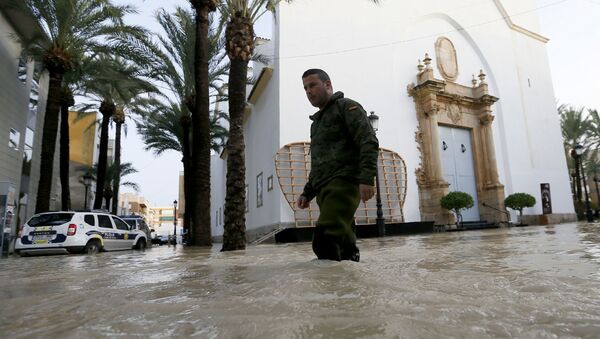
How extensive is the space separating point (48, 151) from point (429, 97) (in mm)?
14455

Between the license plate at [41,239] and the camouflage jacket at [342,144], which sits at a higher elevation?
the camouflage jacket at [342,144]

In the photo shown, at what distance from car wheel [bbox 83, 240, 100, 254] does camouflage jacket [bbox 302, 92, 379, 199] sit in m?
10.0

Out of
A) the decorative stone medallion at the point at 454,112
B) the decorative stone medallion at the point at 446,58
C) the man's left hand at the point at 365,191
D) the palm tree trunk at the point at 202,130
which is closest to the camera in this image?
the man's left hand at the point at 365,191

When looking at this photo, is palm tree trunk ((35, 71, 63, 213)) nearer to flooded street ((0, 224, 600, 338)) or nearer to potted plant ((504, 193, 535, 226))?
flooded street ((0, 224, 600, 338))

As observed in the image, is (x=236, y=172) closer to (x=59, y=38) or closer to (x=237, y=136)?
(x=237, y=136)

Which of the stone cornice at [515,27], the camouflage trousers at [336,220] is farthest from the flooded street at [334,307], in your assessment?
the stone cornice at [515,27]

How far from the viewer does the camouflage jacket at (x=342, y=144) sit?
2910 mm

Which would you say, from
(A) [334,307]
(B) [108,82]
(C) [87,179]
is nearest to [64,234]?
(B) [108,82]

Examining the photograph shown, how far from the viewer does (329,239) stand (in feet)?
9.65

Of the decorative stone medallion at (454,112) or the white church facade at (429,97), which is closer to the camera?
the white church facade at (429,97)

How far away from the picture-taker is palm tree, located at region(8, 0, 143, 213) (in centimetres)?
1317

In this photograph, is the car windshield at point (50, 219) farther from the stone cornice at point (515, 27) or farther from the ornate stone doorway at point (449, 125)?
the stone cornice at point (515, 27)

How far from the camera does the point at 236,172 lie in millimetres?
8547

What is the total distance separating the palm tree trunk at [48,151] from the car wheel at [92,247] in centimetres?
322
